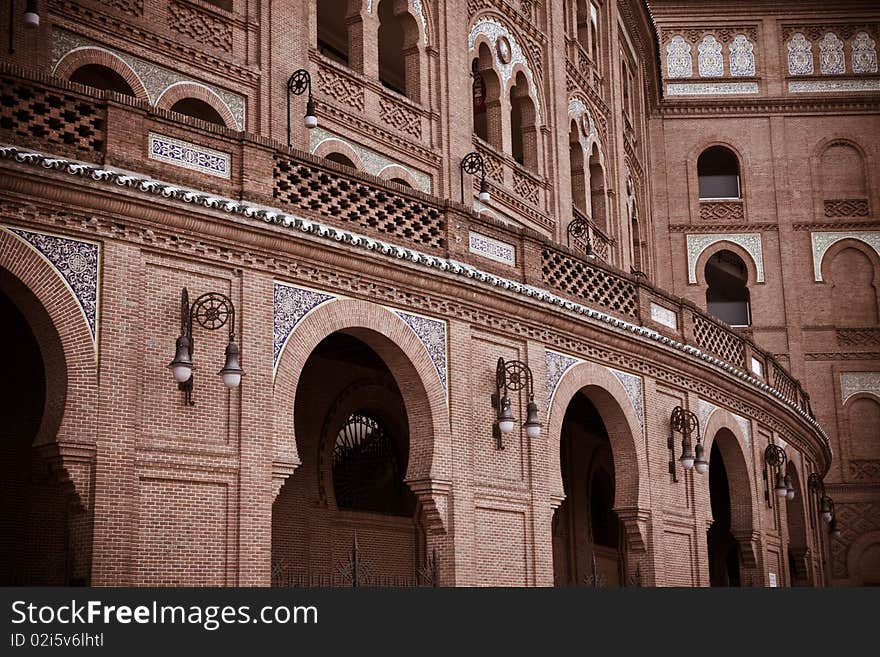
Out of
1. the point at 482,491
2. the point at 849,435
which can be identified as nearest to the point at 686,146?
the point at 849,435

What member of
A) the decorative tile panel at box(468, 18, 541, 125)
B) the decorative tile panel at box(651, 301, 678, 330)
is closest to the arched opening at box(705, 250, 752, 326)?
the decorative tile panel at box(468, 18, 541, 125)

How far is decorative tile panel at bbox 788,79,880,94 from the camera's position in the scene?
4222cm

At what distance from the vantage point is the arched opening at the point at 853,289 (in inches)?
1588

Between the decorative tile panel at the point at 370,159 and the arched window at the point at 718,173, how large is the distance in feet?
65.2

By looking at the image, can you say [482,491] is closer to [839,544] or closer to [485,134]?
[485,134]

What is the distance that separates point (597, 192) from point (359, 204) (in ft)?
52.8

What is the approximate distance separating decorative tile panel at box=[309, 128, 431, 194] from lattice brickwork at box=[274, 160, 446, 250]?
4378 mm

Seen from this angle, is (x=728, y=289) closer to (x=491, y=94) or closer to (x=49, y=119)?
(x=491, y=94)

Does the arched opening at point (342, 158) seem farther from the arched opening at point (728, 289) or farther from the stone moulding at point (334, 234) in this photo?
the arched opening at point (728, 289)

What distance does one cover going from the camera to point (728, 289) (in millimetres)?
42438

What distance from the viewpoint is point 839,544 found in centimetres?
3841

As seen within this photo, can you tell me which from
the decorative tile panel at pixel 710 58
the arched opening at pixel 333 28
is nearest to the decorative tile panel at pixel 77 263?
the arched opening at pixel 333 28

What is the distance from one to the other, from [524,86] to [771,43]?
Answer: 17.7 meters

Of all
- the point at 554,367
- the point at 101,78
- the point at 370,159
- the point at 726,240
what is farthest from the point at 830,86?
the point at 101,78
